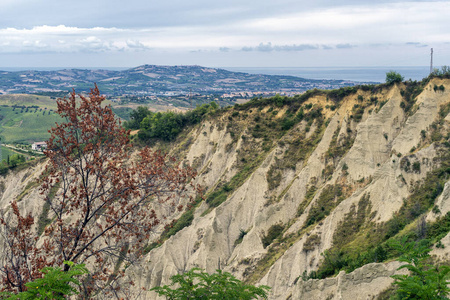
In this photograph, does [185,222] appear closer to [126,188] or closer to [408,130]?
[408,130]

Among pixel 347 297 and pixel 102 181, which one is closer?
pixel 102 181

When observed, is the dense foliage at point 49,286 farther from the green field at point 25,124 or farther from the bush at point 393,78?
the green field at point 25,124

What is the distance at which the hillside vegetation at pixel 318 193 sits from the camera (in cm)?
3170

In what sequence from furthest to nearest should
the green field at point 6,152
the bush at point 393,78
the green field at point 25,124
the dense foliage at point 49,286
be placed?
the green field at point 25,124 < the green field at point 6,152 < the bush at point 393,78 < the dense foliage at point 49,286

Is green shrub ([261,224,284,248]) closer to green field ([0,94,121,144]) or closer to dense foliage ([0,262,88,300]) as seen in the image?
dense foliage ([0,262,88,300])

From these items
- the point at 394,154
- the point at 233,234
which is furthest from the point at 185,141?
the point at 394,154

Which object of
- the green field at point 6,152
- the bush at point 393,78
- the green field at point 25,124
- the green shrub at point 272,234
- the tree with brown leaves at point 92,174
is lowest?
the green shrub at point 272,234

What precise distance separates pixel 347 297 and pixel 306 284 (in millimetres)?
3392

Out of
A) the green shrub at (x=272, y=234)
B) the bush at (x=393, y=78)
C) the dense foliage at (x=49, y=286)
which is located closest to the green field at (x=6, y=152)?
the green shrub at (x=272, y=234)

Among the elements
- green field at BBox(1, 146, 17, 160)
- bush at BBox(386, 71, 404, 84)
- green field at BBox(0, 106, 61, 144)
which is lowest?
green field at BBox(1, 146, 17, 160)

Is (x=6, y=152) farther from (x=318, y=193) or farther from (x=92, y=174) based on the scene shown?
(x=92, y=174)

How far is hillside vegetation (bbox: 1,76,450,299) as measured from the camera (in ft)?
104

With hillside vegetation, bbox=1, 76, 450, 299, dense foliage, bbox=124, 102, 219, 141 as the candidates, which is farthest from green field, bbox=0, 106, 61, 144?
hillside vegetation, bbox=1, 76, 450, 299

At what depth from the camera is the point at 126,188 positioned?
1427cm
